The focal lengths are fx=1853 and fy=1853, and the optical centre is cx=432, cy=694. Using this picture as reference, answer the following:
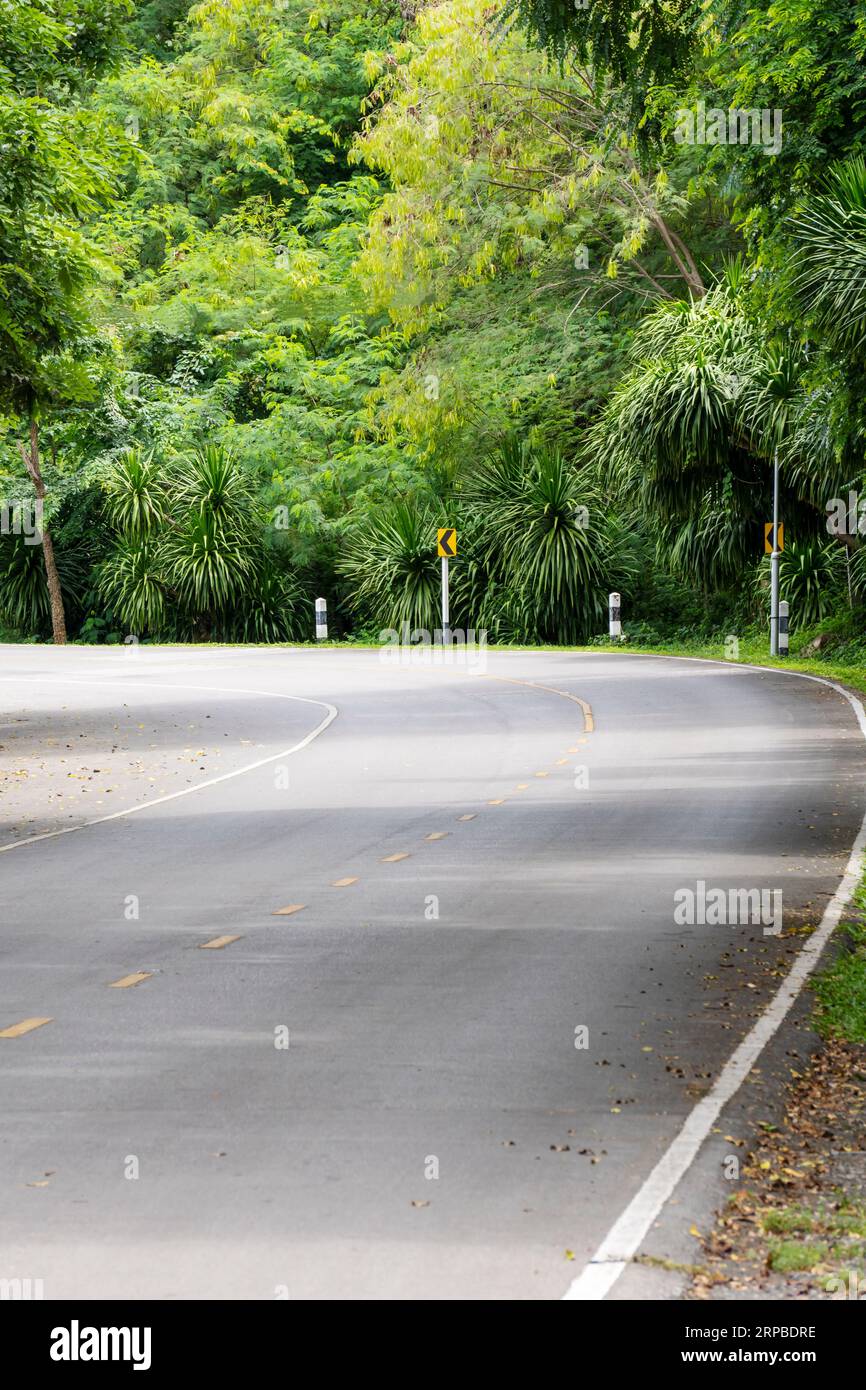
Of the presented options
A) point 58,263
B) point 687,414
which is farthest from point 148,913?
point 687,414

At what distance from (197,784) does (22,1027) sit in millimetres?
9312

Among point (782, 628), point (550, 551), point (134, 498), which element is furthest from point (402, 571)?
point (782, 628)

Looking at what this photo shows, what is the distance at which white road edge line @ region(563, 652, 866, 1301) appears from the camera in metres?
5.29

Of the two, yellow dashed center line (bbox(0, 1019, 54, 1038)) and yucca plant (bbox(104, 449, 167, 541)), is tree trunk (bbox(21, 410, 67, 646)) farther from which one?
yellow dashed center line (bbox(0, 1019, 54, 1038))

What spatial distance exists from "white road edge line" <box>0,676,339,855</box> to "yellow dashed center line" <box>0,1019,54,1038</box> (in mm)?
5523

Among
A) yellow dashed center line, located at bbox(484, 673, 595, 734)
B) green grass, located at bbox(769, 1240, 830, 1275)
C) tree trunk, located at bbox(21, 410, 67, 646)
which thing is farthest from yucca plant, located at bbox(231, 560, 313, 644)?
green grass, located at bbox(769, 1240, 830, 1275)

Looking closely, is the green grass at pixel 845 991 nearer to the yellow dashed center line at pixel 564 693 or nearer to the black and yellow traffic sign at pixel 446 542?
A: the yellow dashed center line at pixel 564 693

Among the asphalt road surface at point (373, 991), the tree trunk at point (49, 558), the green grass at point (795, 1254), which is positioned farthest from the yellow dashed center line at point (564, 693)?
the tree trunk at point (49, 558)

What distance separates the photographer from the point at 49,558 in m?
49.9

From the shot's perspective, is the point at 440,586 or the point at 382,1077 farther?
the point at 440,586

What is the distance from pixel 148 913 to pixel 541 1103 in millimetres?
4517

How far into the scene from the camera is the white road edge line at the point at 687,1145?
529cm

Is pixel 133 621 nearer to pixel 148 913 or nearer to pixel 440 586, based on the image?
pixel 440 586

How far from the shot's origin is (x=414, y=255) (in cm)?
4381
